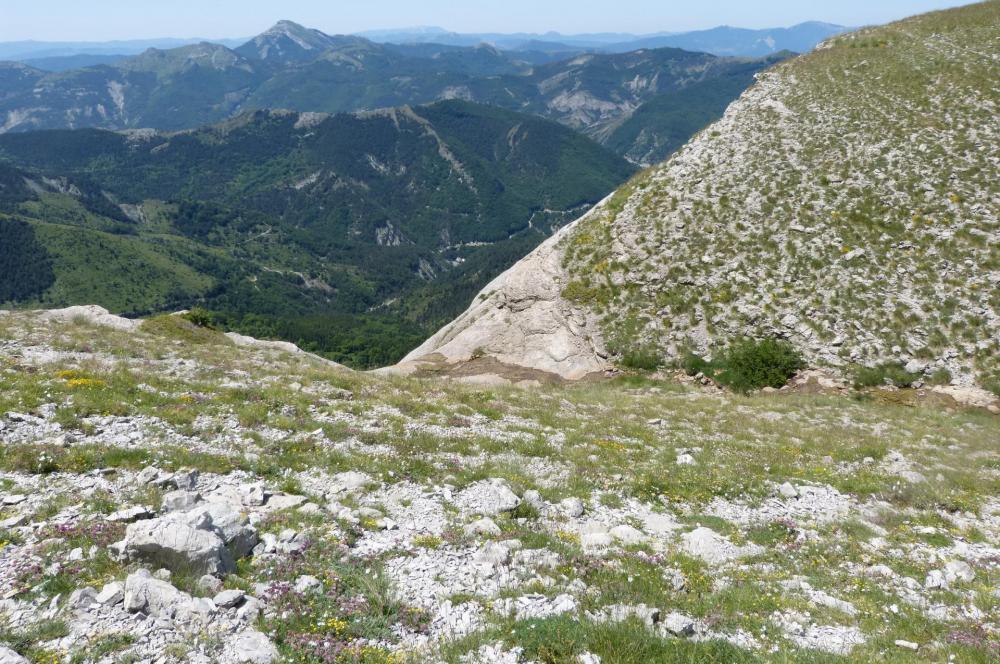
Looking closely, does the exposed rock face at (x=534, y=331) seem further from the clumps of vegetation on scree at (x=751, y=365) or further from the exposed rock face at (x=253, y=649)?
the exposed rock face at (x=253, y=649)

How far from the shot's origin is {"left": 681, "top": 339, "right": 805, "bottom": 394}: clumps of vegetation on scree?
112 ft

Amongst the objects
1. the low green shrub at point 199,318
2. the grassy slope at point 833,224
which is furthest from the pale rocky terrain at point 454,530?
the low green shrub at point 199,318

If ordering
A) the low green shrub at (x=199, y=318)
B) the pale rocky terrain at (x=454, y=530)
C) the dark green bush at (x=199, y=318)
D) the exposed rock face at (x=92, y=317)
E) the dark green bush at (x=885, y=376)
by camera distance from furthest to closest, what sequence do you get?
the dark green bush at (x=199, y=318) → the low green shrub at (x=199, y=318) → the exposed rock face at (x=92, y=317) → the dark green bush at (x=885, y=376) → the pale rocky terrain at (x=454, y=530)

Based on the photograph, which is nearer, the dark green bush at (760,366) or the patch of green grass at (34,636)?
the patch of green grass at (34,636)

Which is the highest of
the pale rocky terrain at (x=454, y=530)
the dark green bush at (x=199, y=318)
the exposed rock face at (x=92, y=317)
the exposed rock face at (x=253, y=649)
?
the exposed rock face at (x=253, y=649)

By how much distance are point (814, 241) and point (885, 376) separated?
11754mm

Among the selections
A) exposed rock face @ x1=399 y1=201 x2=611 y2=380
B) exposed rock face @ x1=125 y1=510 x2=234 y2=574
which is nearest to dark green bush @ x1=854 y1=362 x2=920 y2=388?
exposed rock face @ x1=399 y1=201 x2=611 y2=380

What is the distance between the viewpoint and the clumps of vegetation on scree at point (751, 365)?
112 feet

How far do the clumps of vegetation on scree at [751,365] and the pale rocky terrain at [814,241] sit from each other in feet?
3.02

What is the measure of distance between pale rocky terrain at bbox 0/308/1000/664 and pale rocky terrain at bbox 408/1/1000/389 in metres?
12.3

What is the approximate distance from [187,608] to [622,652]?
6869 millimetres

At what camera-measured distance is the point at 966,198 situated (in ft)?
127

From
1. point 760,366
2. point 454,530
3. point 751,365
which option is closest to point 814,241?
point 760,366

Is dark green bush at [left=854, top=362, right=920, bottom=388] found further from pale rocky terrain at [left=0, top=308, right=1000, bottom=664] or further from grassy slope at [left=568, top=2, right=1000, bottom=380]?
pale rocky terrain at [left=0, top=308, right=1000, bottom=664]
